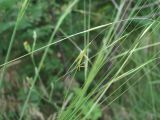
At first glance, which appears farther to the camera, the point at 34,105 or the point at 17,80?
the point at 17,80

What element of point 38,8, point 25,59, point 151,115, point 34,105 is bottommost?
point 151,115

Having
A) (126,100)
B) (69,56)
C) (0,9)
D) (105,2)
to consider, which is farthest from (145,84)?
(0,9)

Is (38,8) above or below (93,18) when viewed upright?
above

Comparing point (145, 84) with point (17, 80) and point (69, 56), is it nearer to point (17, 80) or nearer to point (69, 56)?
point (69, 56)

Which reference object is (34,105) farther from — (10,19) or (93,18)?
(93,18)

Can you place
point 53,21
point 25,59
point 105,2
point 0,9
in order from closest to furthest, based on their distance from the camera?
1. point 0,9
2. point 53,21
3. point 25,59
4. point 105,2

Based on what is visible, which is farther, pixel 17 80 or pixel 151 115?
pixel 17 80

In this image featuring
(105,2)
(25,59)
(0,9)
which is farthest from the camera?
(105,2)

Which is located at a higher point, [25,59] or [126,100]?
[25,59]

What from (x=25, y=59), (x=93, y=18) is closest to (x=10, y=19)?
(x=25, y=59)
